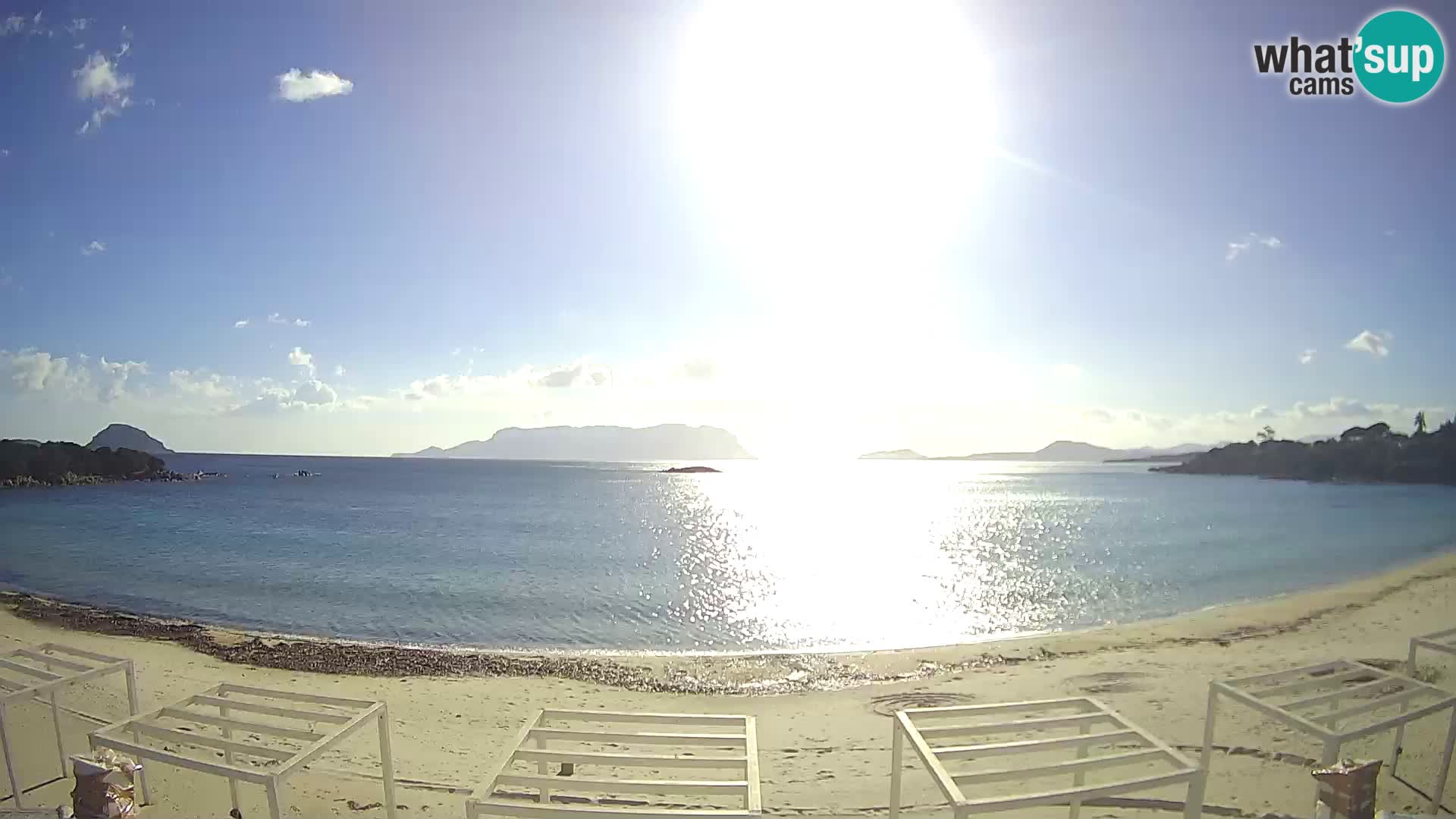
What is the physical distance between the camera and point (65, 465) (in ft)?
274

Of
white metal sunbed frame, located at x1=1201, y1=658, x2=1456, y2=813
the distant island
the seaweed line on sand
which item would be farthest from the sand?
the distant island

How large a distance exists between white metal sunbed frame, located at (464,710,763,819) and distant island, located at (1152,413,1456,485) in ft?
393

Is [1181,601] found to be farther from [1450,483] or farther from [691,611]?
[1450,483]

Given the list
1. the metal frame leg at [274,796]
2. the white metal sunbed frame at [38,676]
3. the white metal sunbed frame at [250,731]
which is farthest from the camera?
the white metal sunbed frame at [38,676]

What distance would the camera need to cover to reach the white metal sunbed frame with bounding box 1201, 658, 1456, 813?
16.7 ft

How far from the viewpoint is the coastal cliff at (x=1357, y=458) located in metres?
87.9

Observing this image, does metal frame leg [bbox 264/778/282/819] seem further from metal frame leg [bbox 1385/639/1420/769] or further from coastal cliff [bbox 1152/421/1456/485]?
coastal cliff [bbox 1152/421/1456/485]

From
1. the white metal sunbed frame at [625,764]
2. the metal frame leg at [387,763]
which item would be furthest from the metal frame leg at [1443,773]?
the metal frame leg at [387,763]

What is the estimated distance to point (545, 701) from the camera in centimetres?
1191

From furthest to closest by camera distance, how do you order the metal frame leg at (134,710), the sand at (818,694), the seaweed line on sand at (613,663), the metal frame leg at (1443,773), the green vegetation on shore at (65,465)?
1. the green vegetation on shore at (65,465)
2. the seaweed line on sand at (613,663)
3. the sand at (818,694)
4. the metal frame leg at (134,710)
5. the metal frame leg at (1443,773)

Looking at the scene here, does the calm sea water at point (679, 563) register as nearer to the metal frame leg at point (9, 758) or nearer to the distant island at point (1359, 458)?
the metal frame leg at point (9, 758)

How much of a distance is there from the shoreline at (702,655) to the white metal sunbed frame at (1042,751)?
301 inches

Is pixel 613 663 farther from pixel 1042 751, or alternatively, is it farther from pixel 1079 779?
pixel 1042 751

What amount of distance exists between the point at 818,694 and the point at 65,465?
10925cm
